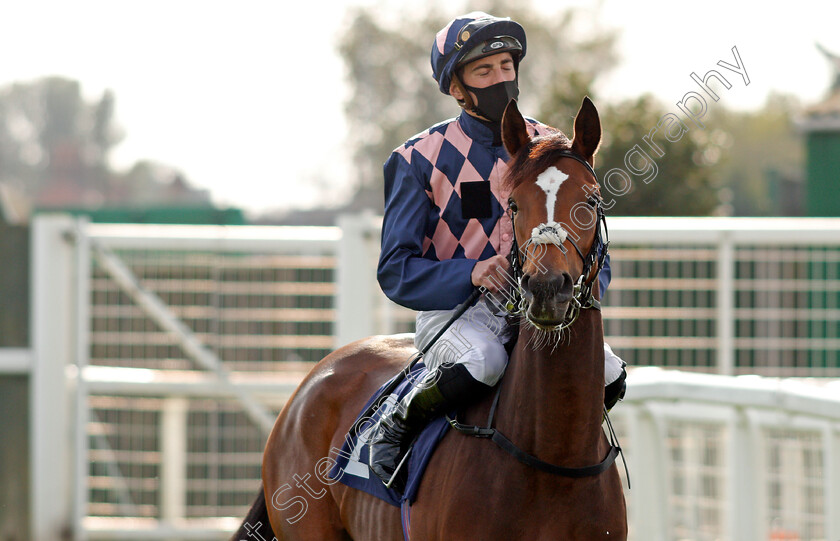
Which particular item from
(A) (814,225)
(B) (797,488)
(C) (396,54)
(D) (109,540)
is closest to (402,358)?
(B) (797,488)

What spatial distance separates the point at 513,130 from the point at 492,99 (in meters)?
0.34

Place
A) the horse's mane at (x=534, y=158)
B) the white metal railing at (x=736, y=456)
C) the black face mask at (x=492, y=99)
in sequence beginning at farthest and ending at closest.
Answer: the white metal railing at (x=736, y=456), the black face mask at (x=492, y=99), the horse's mane at (x=534, y=158)

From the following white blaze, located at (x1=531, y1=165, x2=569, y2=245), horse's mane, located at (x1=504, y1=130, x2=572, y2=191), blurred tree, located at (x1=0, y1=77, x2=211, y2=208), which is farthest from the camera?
blurred tree, located at (x1=0, y1=77, x2=211, y2=208)

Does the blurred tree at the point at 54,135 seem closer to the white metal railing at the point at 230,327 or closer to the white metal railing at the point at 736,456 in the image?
the white metal railing at the point at 230,327

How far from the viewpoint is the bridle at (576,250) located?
8.36 feet

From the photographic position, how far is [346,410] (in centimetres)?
370

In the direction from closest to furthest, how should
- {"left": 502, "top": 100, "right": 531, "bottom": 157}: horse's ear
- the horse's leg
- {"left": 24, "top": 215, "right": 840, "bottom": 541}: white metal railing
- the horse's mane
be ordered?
the horse's mane, {"left": 502, "top": 100, "right": 531, "bottom": 157}: horse's ear, the horse's leg, {"left": 24, "top": 215, "right": 840, "bottom": 541}: white metal railing

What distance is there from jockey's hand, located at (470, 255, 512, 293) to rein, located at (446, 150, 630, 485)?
1.9 inches

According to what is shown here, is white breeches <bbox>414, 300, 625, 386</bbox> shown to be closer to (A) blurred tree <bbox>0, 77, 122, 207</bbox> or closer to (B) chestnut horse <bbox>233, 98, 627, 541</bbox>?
(B) chestnut horse <bbox>233, 98, 627, 541</bbox>

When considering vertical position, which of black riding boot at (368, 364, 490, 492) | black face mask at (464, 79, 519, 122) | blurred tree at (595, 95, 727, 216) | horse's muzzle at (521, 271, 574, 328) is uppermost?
blurred tree at (595, 95, 727, 216)

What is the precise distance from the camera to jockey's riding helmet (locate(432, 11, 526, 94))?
3090 mm

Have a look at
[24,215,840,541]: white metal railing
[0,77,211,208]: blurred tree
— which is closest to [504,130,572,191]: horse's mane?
[24,215,840,541]: white metal railing

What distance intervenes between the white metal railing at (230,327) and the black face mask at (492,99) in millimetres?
3212

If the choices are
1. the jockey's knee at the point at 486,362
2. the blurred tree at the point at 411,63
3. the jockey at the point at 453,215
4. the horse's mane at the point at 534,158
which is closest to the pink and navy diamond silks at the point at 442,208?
the jockey at the point at 453,215
